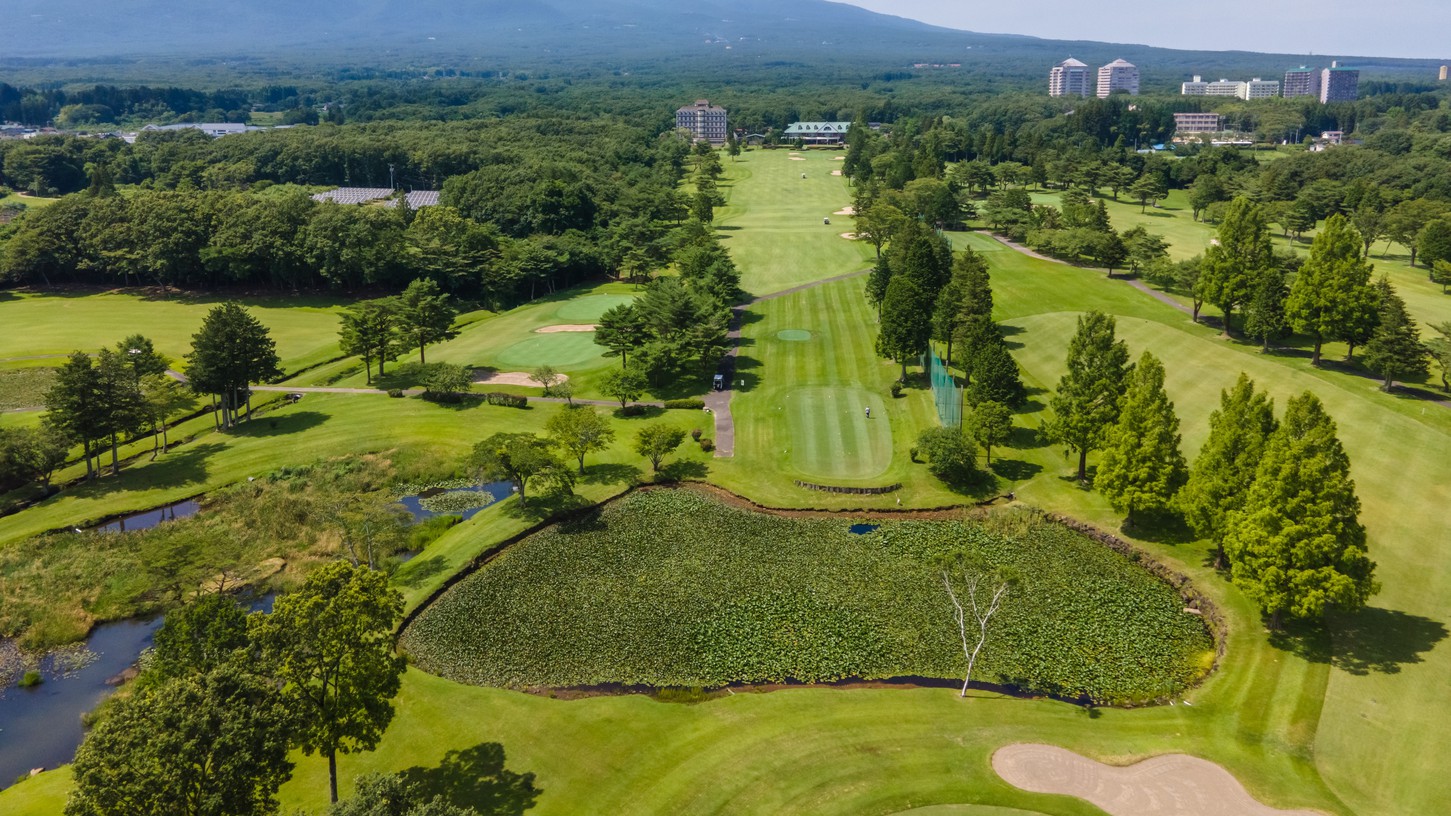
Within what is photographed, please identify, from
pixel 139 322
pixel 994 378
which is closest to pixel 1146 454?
pixel 994 378

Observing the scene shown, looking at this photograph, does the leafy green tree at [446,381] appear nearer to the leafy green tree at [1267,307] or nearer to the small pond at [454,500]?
the small pond at [454,500]

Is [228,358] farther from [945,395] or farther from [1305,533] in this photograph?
[1305,533]

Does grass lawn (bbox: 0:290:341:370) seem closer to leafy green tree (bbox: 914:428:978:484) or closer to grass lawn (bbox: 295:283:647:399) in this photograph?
grass lawn (bbox: 295:283:647:399)

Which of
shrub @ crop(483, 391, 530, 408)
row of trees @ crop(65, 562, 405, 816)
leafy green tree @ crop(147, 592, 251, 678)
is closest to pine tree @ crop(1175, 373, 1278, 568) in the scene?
row of trees @ crop(65, 562, 405, 816)

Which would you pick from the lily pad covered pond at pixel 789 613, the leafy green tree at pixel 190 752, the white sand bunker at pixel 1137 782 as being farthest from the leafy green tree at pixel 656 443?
the leafy green tree at pixel 190 752

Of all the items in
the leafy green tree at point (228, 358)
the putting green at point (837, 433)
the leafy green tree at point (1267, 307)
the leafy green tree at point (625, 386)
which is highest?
the leafy green tree at point (1267, 307)
